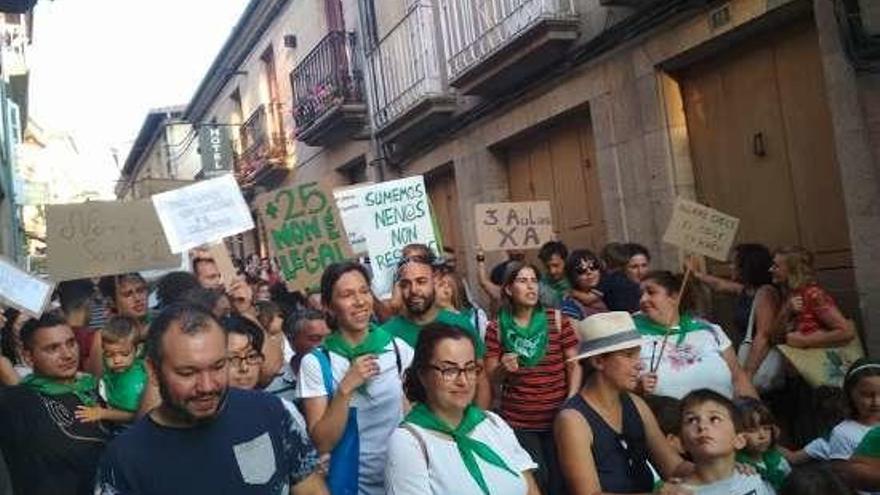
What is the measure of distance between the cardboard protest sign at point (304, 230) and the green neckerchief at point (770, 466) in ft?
9.34

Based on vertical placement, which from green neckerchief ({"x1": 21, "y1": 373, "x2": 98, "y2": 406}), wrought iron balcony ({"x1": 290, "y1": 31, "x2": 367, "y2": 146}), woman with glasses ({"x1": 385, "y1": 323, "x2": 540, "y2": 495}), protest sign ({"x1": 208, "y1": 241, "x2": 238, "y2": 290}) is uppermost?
wrought iron balcony ({"x1": 290, "y1": 31, "x2": 367, "y2": 146})

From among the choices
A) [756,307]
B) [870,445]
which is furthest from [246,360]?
[756,307]

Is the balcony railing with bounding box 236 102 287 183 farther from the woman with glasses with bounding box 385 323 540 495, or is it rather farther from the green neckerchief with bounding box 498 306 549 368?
the woman with glasses with bounding box 385 323 540 495

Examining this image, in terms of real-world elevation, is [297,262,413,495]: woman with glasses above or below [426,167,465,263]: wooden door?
below

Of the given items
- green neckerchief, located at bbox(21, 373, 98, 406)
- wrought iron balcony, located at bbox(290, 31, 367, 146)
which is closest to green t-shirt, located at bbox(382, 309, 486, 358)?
green neckerchief, located at bbox(21, 373, 98, 406)

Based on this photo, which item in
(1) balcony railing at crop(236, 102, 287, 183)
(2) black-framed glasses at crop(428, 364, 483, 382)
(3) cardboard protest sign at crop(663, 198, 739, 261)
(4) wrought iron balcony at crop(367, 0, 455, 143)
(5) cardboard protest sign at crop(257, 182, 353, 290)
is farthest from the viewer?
(1) balcony railing at crop(236, 102, 287, 183)

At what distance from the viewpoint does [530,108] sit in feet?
29.9

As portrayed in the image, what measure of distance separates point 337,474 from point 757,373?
270cm

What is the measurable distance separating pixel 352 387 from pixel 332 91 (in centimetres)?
1071

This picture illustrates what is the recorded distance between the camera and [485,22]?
920cm

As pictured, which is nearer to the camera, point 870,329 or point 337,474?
point 337,474

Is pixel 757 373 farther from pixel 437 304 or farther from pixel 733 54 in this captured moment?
pixel 733 54

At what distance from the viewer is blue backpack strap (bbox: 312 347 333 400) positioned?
3.01m

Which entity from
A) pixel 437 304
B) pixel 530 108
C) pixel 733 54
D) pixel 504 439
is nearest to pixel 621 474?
pixel 504 439
